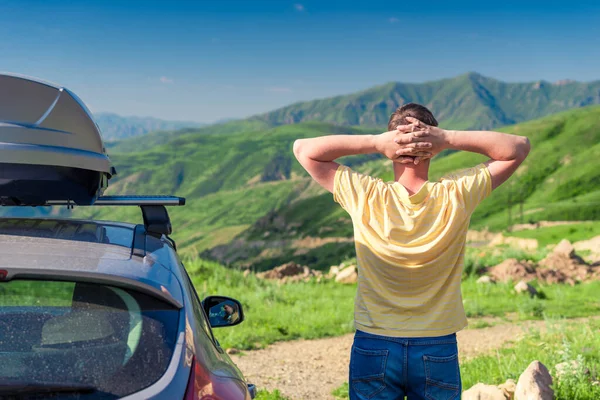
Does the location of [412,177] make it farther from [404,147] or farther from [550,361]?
[550,361]

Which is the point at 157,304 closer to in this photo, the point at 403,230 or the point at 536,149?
the point at 403,230

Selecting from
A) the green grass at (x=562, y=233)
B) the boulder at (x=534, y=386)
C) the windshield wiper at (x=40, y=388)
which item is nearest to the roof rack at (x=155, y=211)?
the windshield wiper at (x=40, y=388)

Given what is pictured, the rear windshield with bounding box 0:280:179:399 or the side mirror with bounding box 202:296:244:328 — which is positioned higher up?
the rear windshield with bounding box 0:280:179:399

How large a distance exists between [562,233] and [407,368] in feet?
95.1

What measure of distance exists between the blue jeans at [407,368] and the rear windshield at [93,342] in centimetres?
115

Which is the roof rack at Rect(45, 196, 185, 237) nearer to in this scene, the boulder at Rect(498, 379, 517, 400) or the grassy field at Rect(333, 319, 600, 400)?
the boulder at Rect(498, 379, 517, 400)

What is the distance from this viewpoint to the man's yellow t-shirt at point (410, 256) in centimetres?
308

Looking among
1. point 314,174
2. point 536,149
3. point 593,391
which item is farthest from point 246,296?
point 536,149

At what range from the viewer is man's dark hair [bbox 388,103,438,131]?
3.17m

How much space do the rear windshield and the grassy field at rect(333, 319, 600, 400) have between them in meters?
4.14

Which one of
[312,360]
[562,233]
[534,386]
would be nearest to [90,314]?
[534,386]

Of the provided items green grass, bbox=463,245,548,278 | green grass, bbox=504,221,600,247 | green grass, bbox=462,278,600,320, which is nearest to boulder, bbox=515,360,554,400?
green grass, bbox=462,278,600,320

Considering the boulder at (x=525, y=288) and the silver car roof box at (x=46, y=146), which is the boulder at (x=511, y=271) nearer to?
the boulder at (x=525, y=288)

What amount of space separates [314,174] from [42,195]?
4.16 ft
